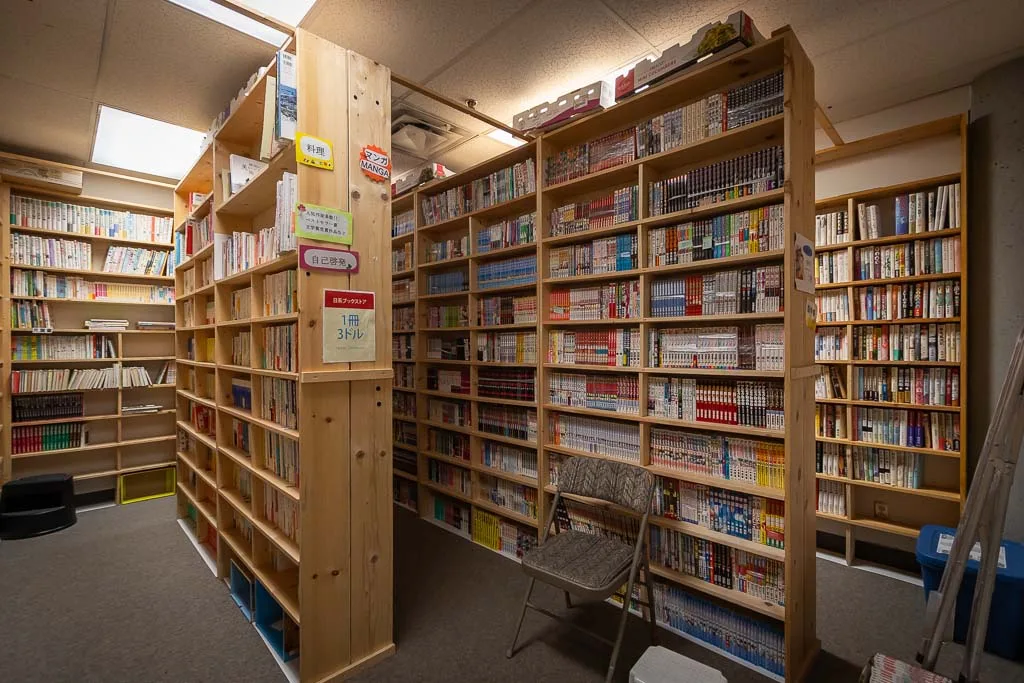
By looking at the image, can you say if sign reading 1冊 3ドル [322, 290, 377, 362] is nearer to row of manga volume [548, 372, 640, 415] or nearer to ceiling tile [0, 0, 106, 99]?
row of manga volume [548, 372, 640, 415]

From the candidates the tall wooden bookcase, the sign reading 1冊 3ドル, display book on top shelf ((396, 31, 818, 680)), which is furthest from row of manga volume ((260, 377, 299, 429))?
display book on top shelf ((396, 31, 818, 680))

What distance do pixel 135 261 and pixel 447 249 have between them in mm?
3190

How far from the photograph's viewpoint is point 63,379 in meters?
4.04

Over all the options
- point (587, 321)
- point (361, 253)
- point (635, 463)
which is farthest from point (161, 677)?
point (587, 321)

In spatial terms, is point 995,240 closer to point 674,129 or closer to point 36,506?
point 674,129

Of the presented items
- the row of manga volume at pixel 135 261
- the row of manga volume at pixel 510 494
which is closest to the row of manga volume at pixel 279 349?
the row of manga volume at pixel 510 494

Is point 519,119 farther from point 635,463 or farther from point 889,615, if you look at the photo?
point 889,615

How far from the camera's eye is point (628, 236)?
2.49 metres

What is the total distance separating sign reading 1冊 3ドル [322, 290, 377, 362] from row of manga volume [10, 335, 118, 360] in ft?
12.3

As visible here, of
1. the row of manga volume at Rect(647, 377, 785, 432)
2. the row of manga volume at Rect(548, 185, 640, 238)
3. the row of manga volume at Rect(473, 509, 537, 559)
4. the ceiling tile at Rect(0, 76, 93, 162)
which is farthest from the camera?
the row of manga volume at Rect(473, 509, 537, 559)

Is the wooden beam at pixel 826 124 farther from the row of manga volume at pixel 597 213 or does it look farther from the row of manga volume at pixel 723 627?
the row of manga volume at pixel 723 627

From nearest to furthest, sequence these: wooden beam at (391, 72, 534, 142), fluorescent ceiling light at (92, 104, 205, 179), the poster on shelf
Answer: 1. the poster on shelf
2. wooden beam at (391, 72, 534, 142)
3. fluorescent ceiling light at (92, 104, 205, 179)

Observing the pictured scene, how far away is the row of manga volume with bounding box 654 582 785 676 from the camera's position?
204 cm

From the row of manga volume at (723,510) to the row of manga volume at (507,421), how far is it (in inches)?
34.8
